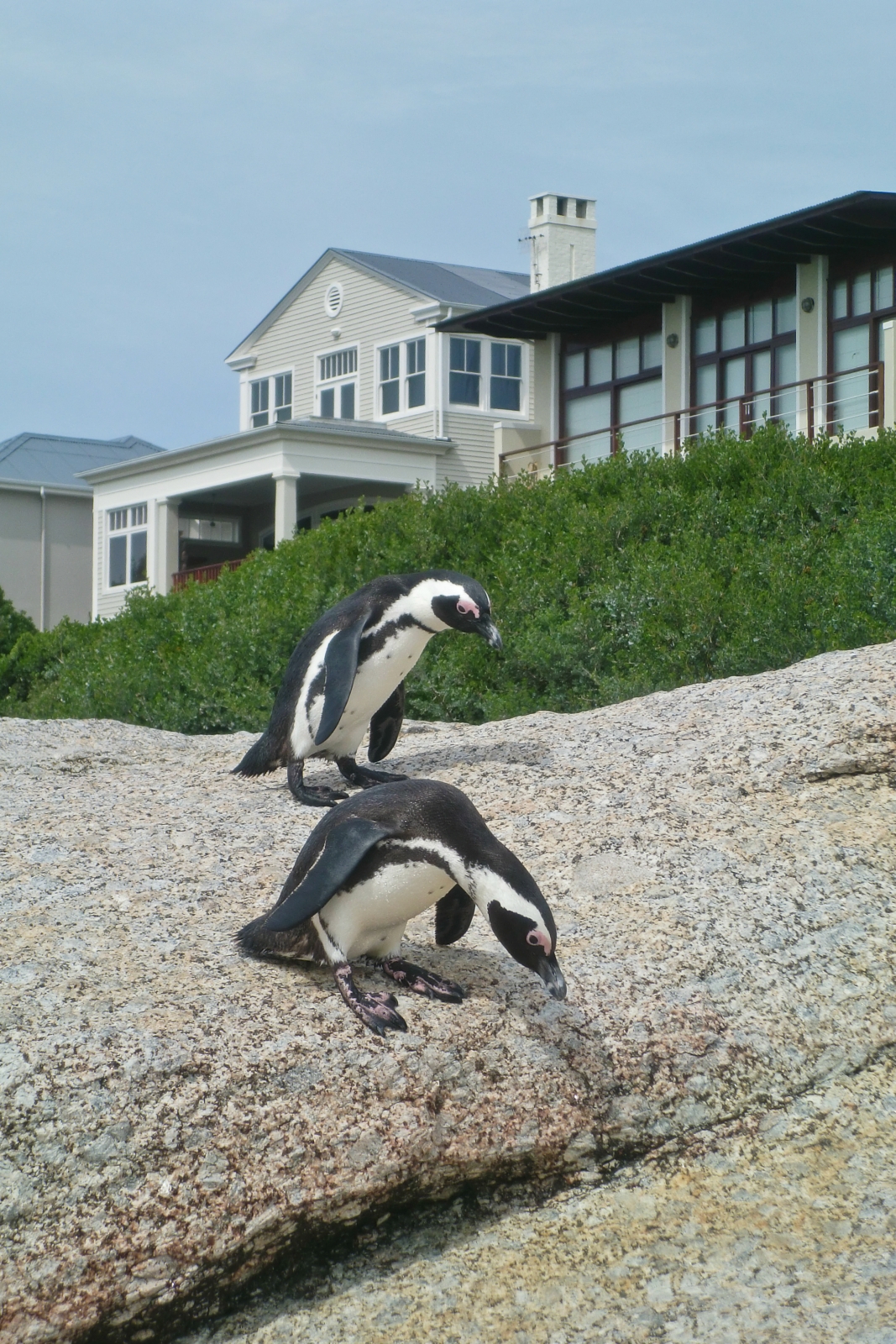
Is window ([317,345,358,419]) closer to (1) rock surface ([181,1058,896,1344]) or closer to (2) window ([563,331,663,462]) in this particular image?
(2) window ([563,331,663,462])

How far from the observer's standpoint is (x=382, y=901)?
3713mm

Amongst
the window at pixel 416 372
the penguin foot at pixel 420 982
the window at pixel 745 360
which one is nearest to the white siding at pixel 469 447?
the window at pixel 416 372

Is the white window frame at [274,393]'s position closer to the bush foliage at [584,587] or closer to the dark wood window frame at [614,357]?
the dark wood window frame at [614,357]

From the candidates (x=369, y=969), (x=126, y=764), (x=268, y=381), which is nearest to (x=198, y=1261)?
(x=369, y=969)

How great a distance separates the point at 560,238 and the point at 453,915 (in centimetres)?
2723

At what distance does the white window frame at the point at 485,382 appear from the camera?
2897 cm

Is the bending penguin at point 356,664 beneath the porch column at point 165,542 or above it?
beneath

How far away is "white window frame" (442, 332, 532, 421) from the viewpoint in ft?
95.0

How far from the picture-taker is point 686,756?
5945 millimetres

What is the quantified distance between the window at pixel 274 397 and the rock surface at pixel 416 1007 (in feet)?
89.8

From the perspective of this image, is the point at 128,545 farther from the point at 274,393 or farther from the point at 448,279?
the point at 448,279

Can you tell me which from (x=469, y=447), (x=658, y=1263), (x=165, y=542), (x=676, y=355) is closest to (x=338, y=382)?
(x=469, y=447)

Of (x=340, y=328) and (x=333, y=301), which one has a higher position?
(x=333, y=301)

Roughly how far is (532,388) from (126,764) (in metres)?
22.2
